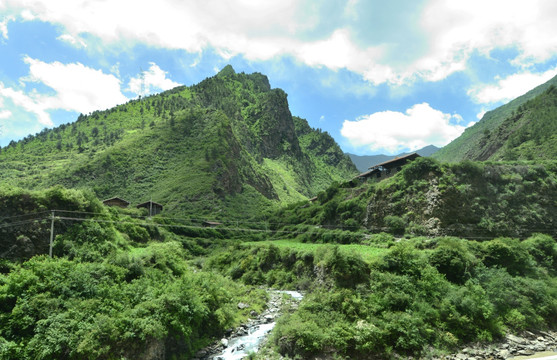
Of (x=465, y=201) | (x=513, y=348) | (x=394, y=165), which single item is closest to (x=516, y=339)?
(x=513, y=348)

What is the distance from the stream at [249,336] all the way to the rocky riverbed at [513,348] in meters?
15.1

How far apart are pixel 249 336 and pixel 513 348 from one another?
22.0 meters

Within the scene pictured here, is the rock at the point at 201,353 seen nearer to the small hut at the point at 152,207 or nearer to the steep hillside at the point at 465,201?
the steep hillside at the point at 465,201

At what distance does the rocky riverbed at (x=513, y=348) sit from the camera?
2361 cm

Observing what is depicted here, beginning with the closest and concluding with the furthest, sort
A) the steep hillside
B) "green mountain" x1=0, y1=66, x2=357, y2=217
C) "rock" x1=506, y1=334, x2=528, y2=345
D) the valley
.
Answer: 1. the valley
2. "rock" x1=506, y1=334, x2=528, y2=345
3. the steep hillside
4. "green mountain" x1=0, y1=66, x2=357, y2=217

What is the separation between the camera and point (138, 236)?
177 feet

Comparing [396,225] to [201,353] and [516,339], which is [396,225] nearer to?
[516,339]

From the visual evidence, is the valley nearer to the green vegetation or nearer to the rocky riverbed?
the green vegetation

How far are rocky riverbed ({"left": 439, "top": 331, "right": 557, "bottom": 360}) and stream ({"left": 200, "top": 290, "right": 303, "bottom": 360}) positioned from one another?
15124mm

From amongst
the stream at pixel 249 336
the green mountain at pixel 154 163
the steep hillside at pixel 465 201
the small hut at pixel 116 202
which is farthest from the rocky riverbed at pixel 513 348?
the green mountain at pixel 154 163

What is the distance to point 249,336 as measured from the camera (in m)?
27.7

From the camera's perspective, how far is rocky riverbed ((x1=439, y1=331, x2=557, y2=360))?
2361 cm

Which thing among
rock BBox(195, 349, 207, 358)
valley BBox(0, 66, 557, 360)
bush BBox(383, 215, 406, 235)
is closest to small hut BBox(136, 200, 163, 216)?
valley BBox(0, 66, 557, 360)

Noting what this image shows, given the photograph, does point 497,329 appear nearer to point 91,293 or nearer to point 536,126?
point 91,293
